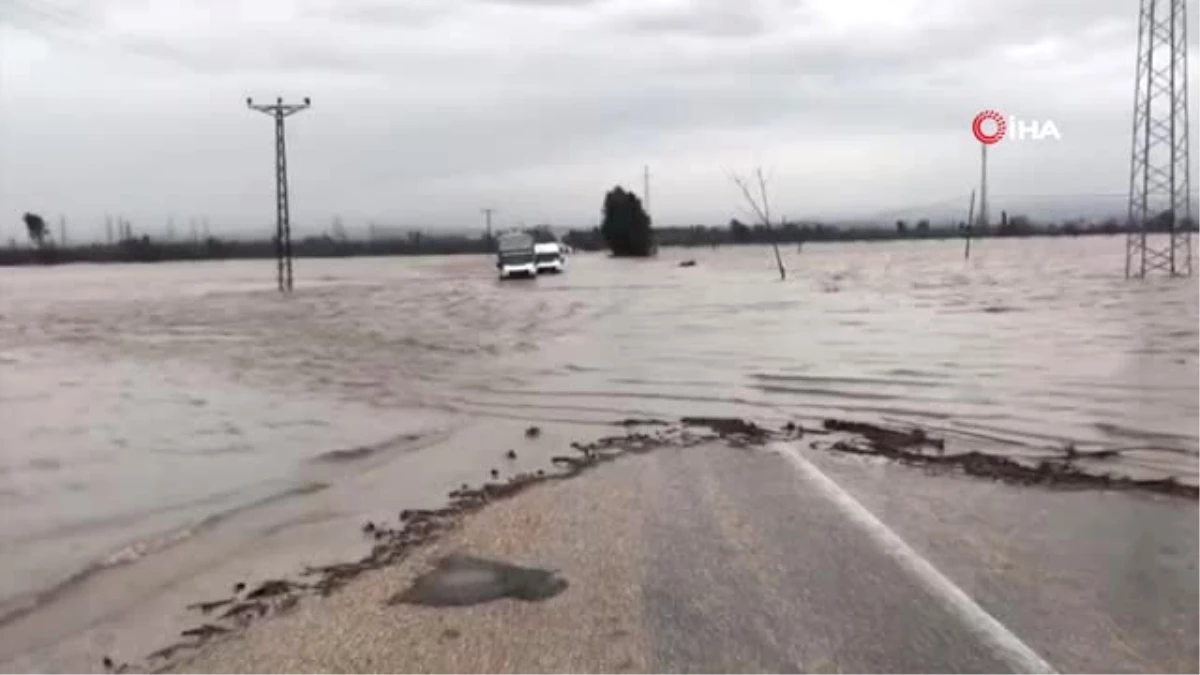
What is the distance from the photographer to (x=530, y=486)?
8969 millimetres

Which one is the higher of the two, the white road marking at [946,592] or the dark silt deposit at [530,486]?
the white road marking at [946,592]

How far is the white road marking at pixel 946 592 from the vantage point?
15.9 ft

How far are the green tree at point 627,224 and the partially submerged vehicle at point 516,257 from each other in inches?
1429

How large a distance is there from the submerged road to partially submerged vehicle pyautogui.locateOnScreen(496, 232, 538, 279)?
50406 mm

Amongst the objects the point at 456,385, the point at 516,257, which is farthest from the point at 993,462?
the point at 516,257

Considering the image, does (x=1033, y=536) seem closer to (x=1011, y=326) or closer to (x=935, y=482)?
(x=935, y=482)

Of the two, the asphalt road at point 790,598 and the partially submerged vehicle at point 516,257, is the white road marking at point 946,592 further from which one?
the partially submerged vehicle at point 516,257

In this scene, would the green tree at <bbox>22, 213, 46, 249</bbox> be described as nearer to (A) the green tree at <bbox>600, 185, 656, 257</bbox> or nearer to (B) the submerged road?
(A) the green tree at <bbox>600, 185, 656, 257</bbox>

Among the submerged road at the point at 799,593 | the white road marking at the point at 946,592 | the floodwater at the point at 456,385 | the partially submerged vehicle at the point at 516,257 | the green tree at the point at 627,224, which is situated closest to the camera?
the white road marking at the point at 946,592

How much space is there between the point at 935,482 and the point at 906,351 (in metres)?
10.5

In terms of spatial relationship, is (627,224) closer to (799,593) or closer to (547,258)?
(547,258)

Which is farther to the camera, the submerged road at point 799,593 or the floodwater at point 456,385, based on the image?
the floodwater at point 456,385

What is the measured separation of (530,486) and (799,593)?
11.5ft

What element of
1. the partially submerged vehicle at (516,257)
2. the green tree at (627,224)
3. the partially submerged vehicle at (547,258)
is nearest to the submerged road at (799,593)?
the partially submerged vehicle at (516,257)
